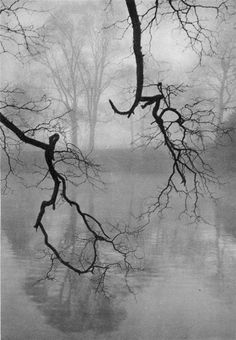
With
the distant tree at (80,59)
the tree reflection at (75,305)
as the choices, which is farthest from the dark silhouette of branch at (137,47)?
the distant tree at (80,59)

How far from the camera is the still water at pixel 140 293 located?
215 inches

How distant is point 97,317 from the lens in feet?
19.0

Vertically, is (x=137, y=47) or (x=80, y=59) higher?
(x=80, y=59)

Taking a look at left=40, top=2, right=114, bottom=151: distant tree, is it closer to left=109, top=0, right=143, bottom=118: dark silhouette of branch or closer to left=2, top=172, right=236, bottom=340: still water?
left=2, top=172, right=236, bottom=340: still water

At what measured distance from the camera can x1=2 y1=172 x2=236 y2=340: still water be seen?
5.46 metres

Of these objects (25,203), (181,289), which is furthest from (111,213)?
(181,289)

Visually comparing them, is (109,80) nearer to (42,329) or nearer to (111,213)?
(111,213)

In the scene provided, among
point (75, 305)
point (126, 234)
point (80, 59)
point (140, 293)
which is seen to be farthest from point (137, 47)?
point (80, 59)

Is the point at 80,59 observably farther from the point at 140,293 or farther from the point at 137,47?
the point at 137,47

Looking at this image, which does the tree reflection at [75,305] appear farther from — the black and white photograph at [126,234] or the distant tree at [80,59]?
the distant tree at [80,59]

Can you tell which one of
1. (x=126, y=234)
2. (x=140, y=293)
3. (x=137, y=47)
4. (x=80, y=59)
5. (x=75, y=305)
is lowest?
(x=75, y=305)

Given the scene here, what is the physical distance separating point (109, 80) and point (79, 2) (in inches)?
172

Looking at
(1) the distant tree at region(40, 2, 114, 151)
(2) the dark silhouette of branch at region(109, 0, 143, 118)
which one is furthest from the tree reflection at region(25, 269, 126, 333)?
(1) the distant tree at region(40, 2, 114, 151)

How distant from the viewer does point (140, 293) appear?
6570 mm
